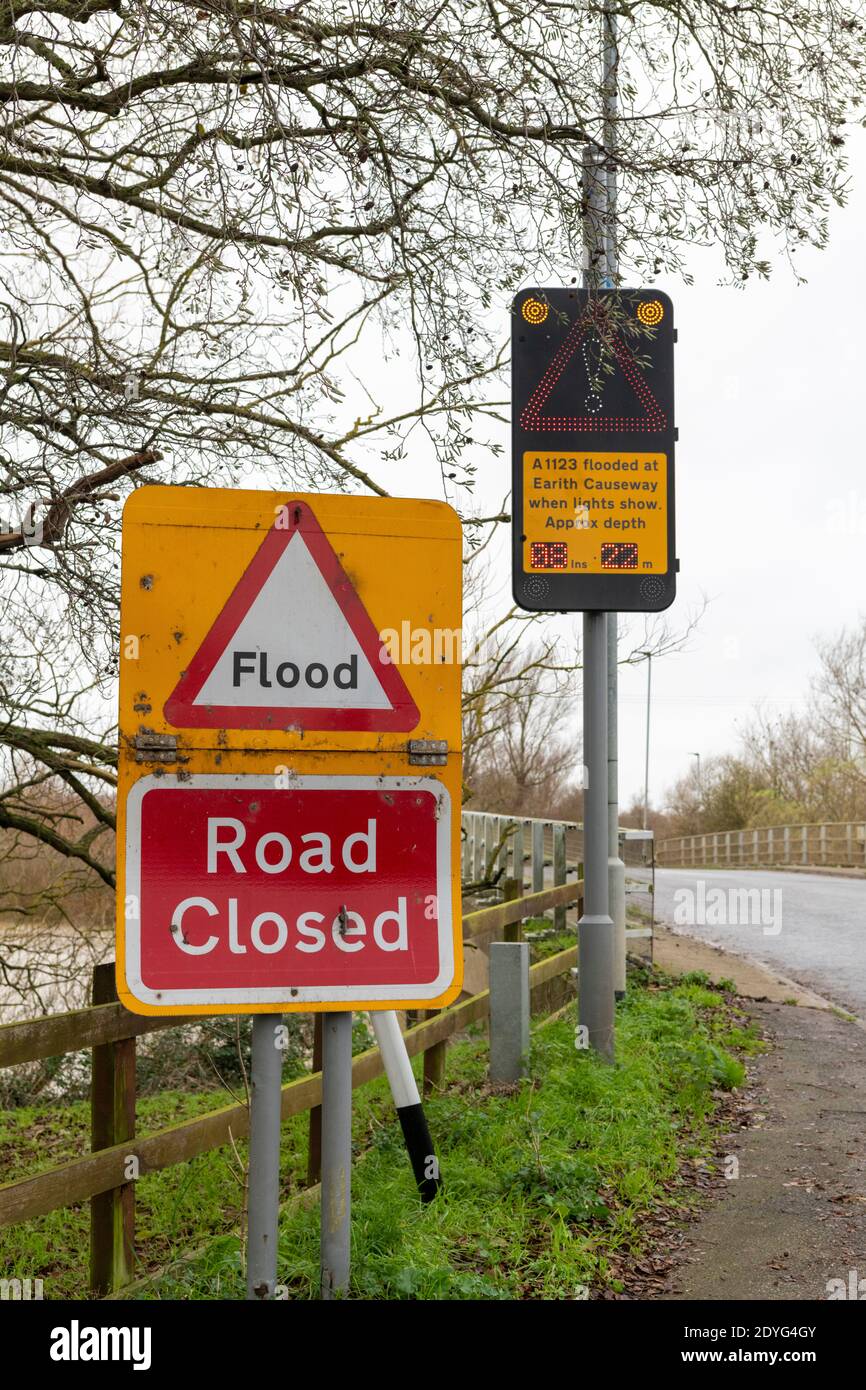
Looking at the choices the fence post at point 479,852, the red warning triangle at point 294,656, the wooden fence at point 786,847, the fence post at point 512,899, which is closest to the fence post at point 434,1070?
the fence post at point 512,899

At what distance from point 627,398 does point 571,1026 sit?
12.9 feet

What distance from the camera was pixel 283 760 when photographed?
2.76 meters

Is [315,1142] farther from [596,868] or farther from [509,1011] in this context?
[596,868]

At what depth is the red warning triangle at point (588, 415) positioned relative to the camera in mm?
7082

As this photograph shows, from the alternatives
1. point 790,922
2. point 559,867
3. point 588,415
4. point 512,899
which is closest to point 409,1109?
point 512,899

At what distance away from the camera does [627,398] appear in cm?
727

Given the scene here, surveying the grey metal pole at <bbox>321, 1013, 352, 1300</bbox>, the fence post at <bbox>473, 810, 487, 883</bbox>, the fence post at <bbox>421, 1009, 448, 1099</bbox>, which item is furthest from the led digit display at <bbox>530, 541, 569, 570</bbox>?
the fence post at <bbox>473, 810, 487, 883</bbox>

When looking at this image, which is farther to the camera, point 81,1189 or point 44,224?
point 44,224

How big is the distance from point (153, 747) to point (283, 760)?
28cm

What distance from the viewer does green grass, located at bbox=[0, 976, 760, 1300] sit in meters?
4.17

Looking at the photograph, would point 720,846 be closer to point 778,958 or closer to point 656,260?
point 778,958

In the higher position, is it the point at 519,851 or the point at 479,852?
the point at 519,851

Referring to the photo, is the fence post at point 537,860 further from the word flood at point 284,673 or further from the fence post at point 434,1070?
the word flood at point 284,673
